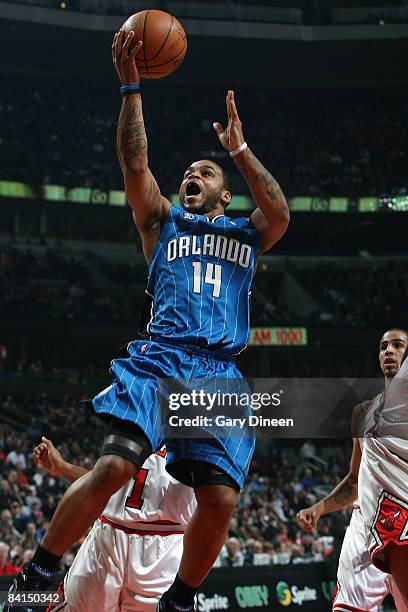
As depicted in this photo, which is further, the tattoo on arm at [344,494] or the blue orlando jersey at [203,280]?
the tattoo on arm at [344,494]

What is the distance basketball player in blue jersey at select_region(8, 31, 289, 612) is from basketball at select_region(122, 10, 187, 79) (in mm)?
251

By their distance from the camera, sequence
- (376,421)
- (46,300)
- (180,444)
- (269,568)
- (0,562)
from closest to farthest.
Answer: (180,444) → (376,421) → (0,562) → (269,568) → (46,300)

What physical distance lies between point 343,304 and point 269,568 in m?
18.1

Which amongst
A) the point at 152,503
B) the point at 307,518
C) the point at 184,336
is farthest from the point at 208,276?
the point at 307,518

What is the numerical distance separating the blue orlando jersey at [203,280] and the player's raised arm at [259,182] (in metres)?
0.10

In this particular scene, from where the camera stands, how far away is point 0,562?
10.4m

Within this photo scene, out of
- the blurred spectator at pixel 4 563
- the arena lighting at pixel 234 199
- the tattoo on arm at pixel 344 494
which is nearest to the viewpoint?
the tattoo on arm at pixel 344 494

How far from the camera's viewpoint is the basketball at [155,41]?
4602mm

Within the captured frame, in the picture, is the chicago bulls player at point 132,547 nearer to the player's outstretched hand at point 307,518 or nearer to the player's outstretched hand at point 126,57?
the player's outstretched hand at point 307,518

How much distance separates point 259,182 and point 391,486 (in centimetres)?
169

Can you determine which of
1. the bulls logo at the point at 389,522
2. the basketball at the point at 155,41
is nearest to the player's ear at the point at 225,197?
the basketball at the point at 155,41

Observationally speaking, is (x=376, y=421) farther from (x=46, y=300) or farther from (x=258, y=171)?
(x=46, y=300)

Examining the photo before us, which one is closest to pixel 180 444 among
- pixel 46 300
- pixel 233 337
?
pixel 233 337

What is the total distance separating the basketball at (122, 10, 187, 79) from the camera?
460cm
